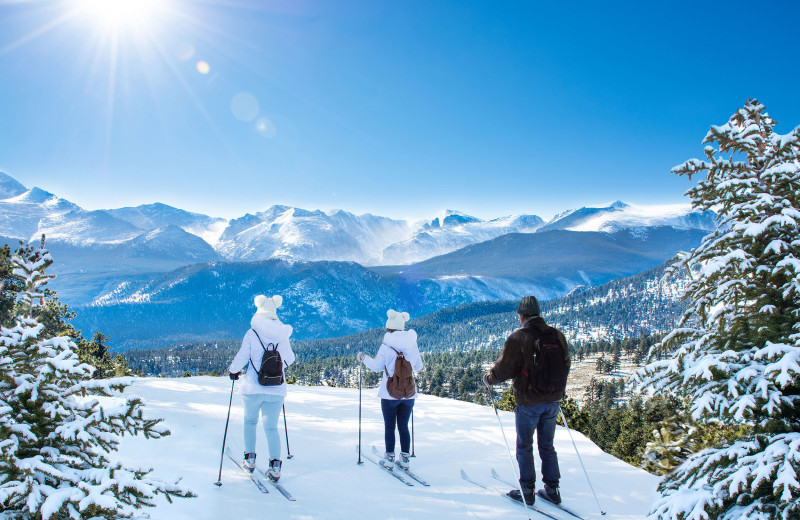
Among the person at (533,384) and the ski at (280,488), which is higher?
the person at (533,384)

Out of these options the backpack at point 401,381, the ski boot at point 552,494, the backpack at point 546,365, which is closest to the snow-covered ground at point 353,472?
the ski boot at point 552,494

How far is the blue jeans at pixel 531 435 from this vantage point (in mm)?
6582

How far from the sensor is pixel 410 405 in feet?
26.3

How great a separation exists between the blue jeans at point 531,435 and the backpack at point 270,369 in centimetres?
365

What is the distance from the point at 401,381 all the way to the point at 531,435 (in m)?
2.23

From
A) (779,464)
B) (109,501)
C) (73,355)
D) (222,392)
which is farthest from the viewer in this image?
(222,392)

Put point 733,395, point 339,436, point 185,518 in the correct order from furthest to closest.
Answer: point 339,436 < point 185,518 < point 733,395

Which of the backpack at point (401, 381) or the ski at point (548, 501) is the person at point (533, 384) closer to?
the ski at point (548, 501)

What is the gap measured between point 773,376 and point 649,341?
193 metres

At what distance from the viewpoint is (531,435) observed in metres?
6.68

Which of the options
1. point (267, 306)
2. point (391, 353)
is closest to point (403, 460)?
point (391, 353)

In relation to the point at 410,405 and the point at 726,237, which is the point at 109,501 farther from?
the point at 726,237

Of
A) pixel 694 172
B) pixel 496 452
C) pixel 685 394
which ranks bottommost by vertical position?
pixel 496 452

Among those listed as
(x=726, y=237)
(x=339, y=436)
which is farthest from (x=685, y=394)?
(x=339, y=436)
